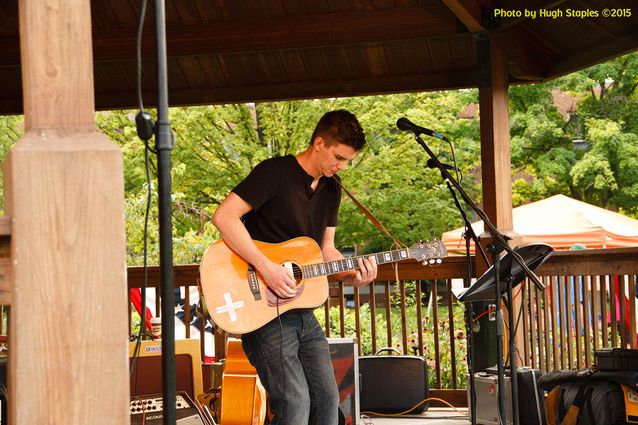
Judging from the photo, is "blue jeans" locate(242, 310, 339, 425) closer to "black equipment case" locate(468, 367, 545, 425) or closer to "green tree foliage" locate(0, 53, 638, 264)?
"black equipment case" locate(468, 367, 545, 425)

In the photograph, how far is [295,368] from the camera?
3.98m

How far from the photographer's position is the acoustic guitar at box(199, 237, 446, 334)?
4156 mm

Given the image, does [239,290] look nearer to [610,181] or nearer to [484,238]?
[484,238]

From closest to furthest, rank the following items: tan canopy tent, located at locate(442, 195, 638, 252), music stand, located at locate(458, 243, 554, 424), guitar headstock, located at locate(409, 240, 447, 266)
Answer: music stand, located at locate(458, 243, 554, 424)
guitar headstock, located at locate(409, 240, 447, 266)
tan canopy tent, located at locate(442, 195, 638, 252)

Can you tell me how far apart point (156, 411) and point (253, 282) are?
1.41 m

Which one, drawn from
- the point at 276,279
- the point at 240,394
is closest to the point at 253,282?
the point at 276,279

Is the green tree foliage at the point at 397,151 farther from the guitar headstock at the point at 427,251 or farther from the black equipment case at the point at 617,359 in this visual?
the guitar headstock at the point at 427,251

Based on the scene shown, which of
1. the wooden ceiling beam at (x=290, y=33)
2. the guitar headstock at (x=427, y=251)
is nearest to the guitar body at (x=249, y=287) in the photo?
the guitar headstock at (x=427, y=251)

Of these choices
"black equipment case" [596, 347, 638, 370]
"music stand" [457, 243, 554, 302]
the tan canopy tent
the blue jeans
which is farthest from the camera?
the tan canopy tent

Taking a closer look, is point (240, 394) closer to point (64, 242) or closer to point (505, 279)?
point (505, 279)

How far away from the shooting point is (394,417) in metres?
6.66

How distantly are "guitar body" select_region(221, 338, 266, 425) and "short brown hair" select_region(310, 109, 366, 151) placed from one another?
75.4 inches

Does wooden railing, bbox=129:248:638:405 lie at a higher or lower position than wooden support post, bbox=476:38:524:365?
lower

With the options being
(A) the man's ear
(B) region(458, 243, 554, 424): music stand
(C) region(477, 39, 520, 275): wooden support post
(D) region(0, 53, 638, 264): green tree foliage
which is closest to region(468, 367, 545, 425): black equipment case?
(C) region(477, 39, 520, 275): wooden support post
